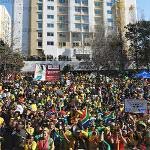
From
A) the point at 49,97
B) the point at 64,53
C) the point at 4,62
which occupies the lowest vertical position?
the point at 49,97

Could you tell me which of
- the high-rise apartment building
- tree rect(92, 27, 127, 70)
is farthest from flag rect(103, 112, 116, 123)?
the high-rise apartment building

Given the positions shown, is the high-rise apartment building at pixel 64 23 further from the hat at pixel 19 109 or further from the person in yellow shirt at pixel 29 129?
the person in yellow shirt at pixel 29 129

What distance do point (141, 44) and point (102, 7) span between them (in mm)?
43837

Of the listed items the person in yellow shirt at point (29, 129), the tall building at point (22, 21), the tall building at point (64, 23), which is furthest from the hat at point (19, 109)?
the tall building at point (22, 21)

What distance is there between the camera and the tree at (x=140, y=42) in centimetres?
6262

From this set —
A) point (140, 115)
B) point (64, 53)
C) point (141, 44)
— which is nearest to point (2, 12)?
point (64, 53)

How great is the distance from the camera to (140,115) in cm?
1605

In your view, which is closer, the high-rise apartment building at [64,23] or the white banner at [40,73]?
the white banner at [40,73]

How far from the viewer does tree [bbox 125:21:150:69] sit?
62.6 metres

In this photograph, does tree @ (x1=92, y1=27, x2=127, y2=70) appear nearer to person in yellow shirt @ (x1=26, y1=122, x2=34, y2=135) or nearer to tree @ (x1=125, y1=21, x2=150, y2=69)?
tree @ (x1=125, y1=21, x2=150, y2=69)

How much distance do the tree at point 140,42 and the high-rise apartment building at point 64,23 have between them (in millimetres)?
33428

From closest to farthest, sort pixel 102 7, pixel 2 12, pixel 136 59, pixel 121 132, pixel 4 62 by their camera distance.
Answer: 1. pixel 121 132
2. pixel 4 62
3. pixel 136 59
4. pixel 102 7
5. pixel 2 12

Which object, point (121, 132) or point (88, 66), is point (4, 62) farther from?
point (121, 132)

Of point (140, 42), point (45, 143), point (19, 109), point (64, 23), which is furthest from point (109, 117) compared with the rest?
point (64, 23)
